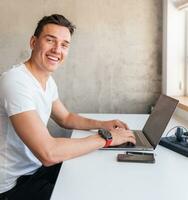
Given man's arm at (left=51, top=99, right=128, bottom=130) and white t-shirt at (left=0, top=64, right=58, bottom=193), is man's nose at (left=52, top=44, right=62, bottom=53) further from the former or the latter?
man's arm at (left=51, top=99, right=128, bottom=130)

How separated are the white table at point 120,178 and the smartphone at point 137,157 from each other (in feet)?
0.08

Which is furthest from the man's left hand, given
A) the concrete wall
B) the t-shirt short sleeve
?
the concrete wall

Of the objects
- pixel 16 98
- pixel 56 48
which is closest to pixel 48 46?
pixel 56 48

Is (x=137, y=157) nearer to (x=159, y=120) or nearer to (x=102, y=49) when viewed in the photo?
(x=159, y=120)

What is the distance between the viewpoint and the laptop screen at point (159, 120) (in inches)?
59.9

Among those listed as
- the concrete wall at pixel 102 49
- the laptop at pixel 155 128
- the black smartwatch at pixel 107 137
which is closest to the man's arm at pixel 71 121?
the laptop at pixel 155 128

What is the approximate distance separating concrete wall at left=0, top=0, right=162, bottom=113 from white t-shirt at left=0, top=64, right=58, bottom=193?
134 cm

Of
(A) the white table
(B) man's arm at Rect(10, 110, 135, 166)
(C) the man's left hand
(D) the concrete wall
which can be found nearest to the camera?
(A) the white table

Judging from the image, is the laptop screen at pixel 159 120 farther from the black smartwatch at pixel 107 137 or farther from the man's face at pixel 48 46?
the man's face at pixel 48 46

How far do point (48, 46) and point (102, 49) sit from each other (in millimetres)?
1296

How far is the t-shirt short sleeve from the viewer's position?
130cm

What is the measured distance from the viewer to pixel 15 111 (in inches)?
50.9

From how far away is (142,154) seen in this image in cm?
143

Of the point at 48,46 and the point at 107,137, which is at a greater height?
the point at 48,46
